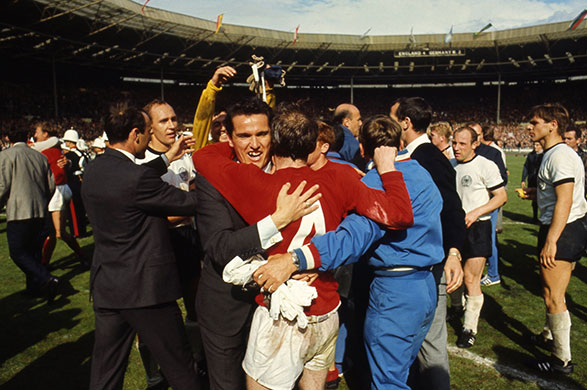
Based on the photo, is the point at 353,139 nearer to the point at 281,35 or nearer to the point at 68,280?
the point at 68,280

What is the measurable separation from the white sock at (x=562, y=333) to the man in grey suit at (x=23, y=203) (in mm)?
5603

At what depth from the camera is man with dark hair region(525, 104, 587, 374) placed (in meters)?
3.24

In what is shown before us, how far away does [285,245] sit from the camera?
1.96 meters

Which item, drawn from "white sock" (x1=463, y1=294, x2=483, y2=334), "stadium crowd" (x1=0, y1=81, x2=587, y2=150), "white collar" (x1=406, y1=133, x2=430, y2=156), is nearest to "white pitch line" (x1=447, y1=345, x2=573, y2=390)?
"white sock" (x1=463, y1=294, x2=483, y2=334)

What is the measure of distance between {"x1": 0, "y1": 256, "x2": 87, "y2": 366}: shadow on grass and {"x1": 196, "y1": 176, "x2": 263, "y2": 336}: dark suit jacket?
276 cm

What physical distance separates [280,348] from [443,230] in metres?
1.69

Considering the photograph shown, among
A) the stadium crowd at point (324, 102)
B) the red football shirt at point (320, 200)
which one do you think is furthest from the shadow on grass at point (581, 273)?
the stadium crowd at point (324, 102)

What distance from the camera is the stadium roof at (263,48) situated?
22.2 meters

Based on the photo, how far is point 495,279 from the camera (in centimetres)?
563

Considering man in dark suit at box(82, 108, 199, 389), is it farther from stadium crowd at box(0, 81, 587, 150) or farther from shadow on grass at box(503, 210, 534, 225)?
stadium crowd at box(0, 81, 587, 150)

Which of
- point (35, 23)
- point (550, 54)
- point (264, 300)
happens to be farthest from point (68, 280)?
point (550, 54)

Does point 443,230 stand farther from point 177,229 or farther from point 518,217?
point 518,217

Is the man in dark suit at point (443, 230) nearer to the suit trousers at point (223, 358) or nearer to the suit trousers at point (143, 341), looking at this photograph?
the suit trousers at point (223, 358)

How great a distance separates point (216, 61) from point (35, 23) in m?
13.0
